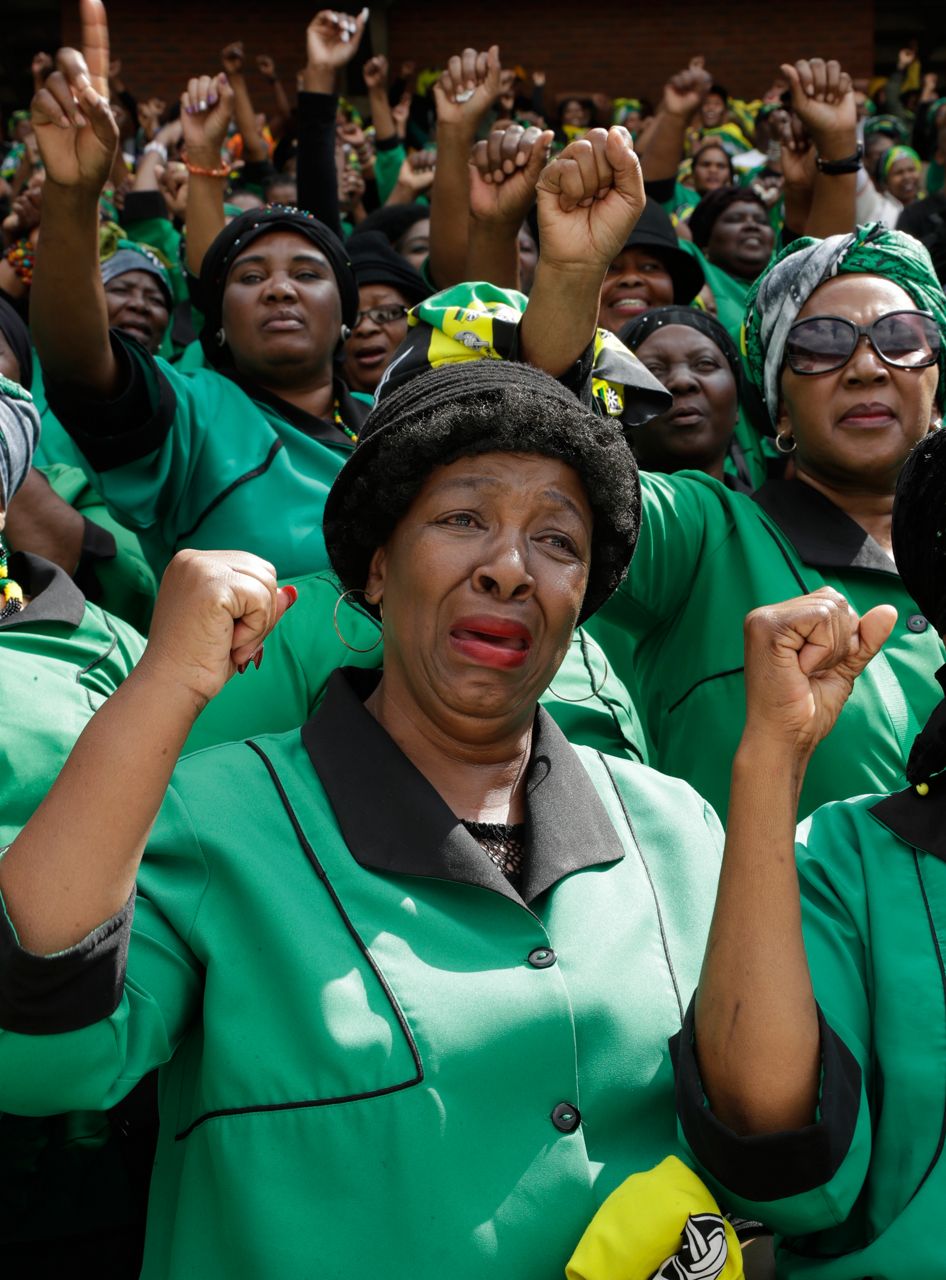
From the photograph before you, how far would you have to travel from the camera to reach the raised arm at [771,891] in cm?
180

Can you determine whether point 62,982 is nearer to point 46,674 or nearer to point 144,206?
point 46,674

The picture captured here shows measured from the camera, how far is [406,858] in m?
2.04

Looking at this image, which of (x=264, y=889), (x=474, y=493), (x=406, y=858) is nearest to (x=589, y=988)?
(x=406, y=858)

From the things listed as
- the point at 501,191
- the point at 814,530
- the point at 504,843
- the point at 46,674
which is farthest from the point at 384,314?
the point at 504,843

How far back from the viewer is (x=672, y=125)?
717 cm

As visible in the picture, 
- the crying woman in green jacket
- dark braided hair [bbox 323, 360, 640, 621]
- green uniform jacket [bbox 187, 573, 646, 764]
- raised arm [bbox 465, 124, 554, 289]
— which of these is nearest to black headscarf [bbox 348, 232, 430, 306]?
raised arm [bbox 465, 124, 554, 289]

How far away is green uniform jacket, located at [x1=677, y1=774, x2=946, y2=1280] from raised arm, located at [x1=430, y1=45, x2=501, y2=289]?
3020mm

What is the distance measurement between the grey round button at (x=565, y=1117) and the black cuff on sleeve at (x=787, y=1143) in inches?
5.9

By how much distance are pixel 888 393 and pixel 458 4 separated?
1339 cm

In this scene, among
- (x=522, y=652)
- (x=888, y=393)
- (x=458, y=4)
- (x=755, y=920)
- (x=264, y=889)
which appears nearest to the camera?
(x=755, y=920)

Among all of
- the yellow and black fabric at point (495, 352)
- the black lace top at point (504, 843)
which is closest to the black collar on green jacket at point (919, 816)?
the black lace top at point (504, 843)

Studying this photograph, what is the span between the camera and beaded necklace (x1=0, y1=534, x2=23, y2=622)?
2855 millimetres

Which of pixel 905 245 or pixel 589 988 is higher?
pixel 905 245

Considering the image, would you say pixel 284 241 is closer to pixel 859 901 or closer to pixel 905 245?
pixel 905 245
